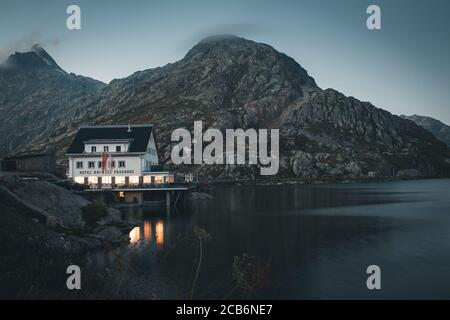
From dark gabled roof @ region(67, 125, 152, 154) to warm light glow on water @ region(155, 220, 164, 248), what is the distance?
86.6 ft

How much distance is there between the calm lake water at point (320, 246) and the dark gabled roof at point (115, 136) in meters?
18.1

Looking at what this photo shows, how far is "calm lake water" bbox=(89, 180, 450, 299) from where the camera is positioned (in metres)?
29.2

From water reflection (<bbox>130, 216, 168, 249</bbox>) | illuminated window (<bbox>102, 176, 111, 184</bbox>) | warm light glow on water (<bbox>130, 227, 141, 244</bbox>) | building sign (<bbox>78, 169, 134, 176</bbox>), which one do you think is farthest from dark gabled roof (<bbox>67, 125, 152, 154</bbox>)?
warm light glow on water (<bbox>130, 227, 141, 244</bbox>)

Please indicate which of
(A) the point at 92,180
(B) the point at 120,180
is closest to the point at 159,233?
(B) the point at 120,180

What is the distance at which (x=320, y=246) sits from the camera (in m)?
43.5

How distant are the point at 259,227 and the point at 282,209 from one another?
23.7 meters

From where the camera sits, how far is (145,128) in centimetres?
8725

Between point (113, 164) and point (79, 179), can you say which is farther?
point (113, 164)

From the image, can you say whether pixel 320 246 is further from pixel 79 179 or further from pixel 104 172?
pixel 79 179

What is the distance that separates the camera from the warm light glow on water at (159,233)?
43362 millimetres

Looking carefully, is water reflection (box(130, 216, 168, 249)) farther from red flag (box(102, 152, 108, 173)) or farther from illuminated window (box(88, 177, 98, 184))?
illuminated window (box(88, 177, 98, 184))

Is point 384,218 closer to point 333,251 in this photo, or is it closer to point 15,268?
point 333,251

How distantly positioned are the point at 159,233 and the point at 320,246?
20.0 m
